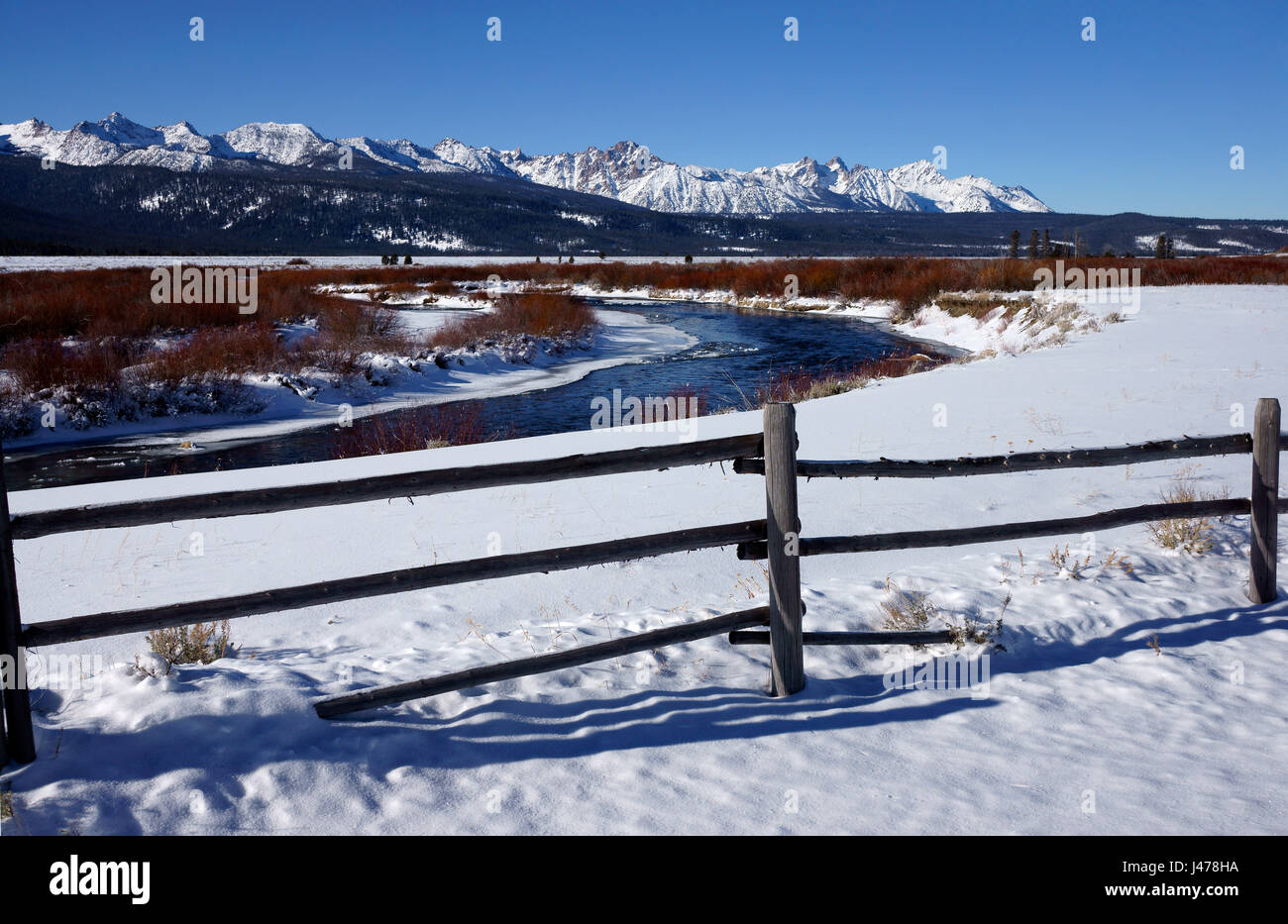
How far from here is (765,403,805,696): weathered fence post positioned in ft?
13.9

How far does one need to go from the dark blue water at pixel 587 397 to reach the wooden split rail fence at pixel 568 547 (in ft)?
32.3

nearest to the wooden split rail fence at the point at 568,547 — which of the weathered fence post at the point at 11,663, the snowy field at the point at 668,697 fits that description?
the weathered fence post at the point at 11,663

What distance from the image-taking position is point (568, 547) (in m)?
4.44

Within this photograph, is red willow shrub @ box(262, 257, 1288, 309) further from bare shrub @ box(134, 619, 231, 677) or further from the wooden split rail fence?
bare shrub @ box(134, 619, 231, 677)

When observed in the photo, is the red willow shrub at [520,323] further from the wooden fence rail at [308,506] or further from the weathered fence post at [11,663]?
the weathered fence post at [11,663]

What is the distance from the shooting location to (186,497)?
12.5 ft

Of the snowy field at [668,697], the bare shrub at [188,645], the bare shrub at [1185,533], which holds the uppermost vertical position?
the bare shrub at [1185,533]

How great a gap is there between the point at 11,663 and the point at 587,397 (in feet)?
52.4

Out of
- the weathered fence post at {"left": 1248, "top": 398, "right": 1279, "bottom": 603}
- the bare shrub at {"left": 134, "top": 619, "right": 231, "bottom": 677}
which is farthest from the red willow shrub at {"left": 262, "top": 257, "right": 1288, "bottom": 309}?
the bare shrub at {"left": 134, "top": 619, "right": 231, "bottom": 677}

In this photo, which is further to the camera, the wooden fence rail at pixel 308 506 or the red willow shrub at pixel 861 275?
the red willow shrub at pixel 861 275

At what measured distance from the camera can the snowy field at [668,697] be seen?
3.50 meters

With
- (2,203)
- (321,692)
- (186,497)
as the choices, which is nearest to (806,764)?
(321,692)

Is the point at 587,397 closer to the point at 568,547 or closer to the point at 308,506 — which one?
the point at 568,547
